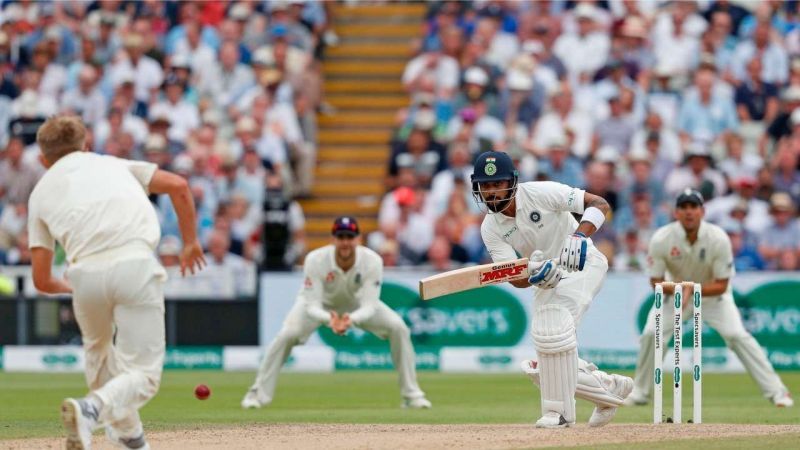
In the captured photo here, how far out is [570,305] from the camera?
891cm

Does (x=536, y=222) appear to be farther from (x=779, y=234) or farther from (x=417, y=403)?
Result: (x=779, y=234)

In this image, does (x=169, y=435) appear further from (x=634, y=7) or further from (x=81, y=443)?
(x=634, y=7)

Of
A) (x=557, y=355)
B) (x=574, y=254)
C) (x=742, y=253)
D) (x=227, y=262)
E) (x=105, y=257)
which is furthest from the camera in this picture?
(x=227, y=262)

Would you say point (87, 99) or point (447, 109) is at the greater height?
point (87, 99)

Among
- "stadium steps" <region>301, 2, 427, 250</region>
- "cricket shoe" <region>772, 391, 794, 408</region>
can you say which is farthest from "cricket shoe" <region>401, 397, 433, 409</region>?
"stadium steps" <region>301, 2, 427, 250</region>

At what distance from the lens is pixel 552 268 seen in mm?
8539

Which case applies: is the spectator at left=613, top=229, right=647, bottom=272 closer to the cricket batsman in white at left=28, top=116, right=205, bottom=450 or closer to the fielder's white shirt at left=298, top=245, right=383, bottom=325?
the fielder's white shirt at left=298, top=245, right=383, bottom=325

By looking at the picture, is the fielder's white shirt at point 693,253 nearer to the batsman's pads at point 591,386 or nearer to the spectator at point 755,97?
the batsman's pads at point 591,386

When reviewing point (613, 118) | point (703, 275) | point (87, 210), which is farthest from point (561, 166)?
point (87, 210)

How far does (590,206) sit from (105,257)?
301cm

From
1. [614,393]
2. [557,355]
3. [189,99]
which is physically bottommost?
[614,393]

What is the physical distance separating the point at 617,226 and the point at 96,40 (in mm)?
7239

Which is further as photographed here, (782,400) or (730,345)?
(730,345)

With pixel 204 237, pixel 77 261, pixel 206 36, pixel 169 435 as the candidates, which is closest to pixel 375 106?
pixel 206 36
